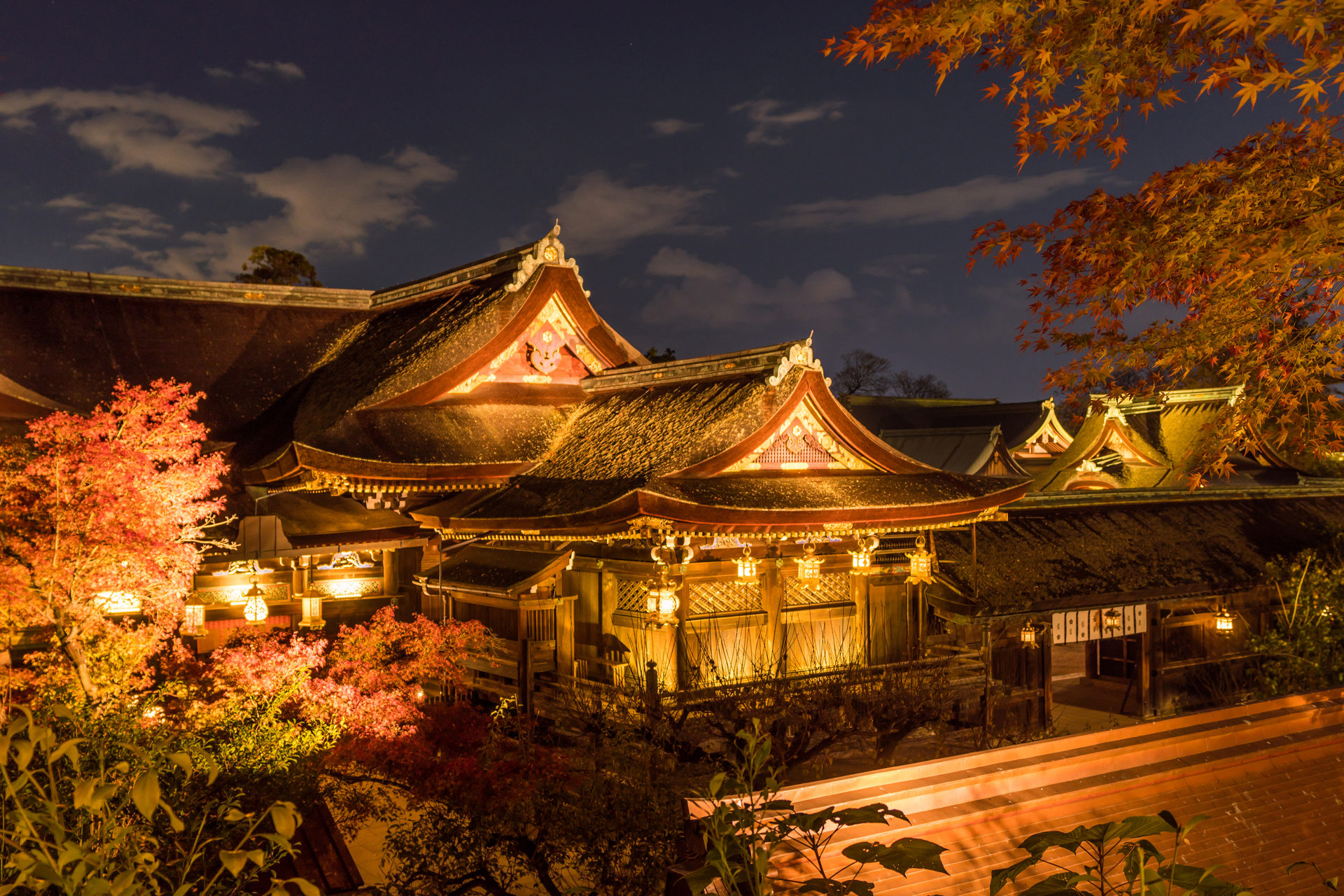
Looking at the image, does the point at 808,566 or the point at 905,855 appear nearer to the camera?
the point at 905,855

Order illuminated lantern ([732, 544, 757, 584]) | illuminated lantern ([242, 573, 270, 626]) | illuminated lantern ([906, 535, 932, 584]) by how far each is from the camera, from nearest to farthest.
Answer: illuminated lantern ([242, 573, 270, 626]) < illuminated lantern ([732, 544, 757, 584]) < illuminated lantern ([906, 535, 932, 584])

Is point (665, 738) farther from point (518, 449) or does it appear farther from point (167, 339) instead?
point (167, 339)

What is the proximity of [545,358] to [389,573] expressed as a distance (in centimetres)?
381

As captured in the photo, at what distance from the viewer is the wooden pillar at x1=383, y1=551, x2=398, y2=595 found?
42.7 ft

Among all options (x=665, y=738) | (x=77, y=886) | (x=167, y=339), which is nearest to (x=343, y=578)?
(x=167, y=339)

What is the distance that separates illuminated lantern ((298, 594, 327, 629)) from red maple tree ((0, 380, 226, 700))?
3.96 metres

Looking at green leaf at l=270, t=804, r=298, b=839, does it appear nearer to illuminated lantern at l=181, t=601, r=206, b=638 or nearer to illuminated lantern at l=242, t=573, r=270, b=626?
illuminated lantern at l=181, t=601, r=206, b=638

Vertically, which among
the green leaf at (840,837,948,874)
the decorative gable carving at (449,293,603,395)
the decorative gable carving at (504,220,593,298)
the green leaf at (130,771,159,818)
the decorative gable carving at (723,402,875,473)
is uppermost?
the decorative gable carving at (504,220,593,298)

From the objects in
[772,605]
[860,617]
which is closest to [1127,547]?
[860,617]

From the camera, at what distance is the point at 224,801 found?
5.73 meters

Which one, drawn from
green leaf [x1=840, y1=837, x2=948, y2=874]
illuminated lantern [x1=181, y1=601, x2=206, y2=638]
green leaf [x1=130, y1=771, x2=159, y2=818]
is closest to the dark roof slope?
illuminated lantern [x1=181, y1=601, x2=206, y2=638]

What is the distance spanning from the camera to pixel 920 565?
40.3 ft

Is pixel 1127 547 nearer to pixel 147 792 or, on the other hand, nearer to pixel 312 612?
pixel 312 612

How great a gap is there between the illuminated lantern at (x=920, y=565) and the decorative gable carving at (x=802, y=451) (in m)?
1.29
